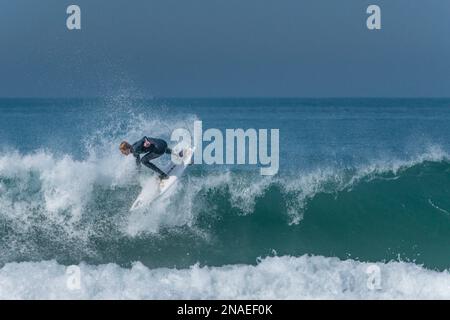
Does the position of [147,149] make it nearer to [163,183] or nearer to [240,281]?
[163,183]

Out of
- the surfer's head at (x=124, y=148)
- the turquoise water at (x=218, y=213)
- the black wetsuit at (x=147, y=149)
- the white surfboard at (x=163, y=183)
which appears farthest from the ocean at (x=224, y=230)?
the surfer's head at (x=124, y=148)

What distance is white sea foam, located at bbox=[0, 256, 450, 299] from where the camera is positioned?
10.7m

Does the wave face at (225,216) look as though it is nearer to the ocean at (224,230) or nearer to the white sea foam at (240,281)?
the ocean at (224,230)

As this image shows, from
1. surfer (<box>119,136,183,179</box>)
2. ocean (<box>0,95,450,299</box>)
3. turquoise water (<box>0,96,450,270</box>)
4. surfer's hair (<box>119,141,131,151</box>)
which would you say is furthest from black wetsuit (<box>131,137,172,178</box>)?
turquoise water (<box>0,96,450,270</box>)

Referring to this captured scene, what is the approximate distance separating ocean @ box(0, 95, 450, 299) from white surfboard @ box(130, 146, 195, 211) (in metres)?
0.39

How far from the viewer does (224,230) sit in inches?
542

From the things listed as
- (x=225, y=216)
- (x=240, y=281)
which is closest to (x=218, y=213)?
(x=225, y=216)

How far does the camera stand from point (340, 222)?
14.2 m

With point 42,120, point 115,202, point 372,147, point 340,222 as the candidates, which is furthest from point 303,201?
point 42,120

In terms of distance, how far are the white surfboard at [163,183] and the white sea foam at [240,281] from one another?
70.6 inches

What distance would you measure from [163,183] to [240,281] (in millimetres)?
2938

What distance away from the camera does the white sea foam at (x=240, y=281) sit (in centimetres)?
1067

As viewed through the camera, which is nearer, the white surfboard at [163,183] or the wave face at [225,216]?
the wave face at [225,216]

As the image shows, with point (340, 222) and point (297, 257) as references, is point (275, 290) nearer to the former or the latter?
point (297, 257)
